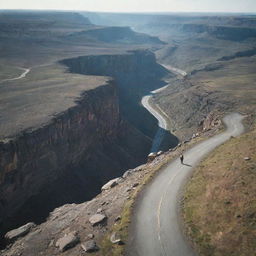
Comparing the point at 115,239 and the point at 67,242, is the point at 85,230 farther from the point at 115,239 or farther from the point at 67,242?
the point at 115,239

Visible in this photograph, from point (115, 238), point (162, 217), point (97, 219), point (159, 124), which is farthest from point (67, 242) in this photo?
point (159, 124)

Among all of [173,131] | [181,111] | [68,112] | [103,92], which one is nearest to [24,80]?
[103,92]

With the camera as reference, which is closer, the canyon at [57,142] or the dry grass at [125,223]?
the dry grass at [125,223]

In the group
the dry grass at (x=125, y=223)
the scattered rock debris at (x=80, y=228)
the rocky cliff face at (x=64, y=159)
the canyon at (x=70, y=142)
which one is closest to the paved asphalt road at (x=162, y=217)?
the dry grass at (x=125, y=223)

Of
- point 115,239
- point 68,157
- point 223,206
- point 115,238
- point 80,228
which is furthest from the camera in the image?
point 68,157

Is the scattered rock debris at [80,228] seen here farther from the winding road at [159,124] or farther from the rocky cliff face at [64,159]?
the winding road at [159,124]
